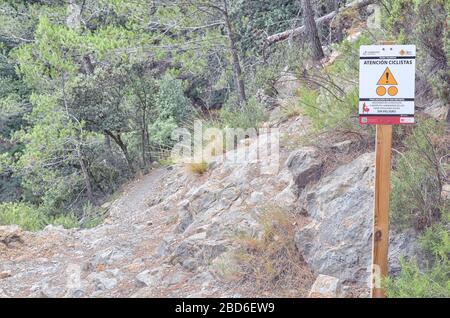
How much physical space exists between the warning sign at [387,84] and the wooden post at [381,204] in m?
0.12

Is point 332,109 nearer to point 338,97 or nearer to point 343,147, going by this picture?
point 338,97

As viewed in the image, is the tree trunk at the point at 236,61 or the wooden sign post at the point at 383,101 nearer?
the wooden sign post at the point at 383,101

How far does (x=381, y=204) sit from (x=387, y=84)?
2.94ft

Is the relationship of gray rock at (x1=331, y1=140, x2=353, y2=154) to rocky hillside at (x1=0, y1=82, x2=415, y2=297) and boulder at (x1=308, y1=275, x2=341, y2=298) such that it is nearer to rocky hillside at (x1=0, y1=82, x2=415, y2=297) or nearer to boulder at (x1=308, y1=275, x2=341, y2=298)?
rocky hillside at (x1=0, y1=82, x2=415, y2=297)

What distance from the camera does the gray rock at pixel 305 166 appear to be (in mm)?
5840

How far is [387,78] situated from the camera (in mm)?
3732

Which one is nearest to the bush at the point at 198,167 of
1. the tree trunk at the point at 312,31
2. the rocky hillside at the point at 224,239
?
the rocky hillside at the point at 224,239

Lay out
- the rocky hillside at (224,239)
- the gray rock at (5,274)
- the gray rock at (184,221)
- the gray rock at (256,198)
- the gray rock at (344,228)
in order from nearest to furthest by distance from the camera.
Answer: the gray rock at (344,228), the rocky hillside at (224,239), the gray rock at (256,198), the gray rock at (5,274), the gray rock at (184,221)

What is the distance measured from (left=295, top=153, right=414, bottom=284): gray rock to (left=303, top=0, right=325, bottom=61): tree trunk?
5.42 m

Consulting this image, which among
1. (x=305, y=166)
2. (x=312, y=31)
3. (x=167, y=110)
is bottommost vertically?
(x=305, y=166)

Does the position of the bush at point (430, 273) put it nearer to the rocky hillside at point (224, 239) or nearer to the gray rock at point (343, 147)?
the rocky hillside at point (224, 239)

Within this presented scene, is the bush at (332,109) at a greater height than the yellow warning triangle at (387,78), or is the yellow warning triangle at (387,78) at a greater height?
the yellow warning triangle at (387,78)

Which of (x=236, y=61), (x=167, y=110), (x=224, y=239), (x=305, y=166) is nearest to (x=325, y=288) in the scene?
(x=224, y=239)

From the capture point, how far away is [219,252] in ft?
17.5
